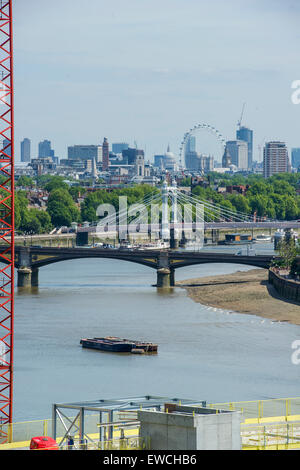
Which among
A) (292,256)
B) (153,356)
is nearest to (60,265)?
(292,256)

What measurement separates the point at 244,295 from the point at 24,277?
481 inches

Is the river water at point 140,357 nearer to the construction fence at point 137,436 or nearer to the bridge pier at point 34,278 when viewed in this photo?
the bridge pier at point 34,278

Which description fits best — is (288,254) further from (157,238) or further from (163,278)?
(157,238)

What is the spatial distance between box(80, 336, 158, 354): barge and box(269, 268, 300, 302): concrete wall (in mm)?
13493

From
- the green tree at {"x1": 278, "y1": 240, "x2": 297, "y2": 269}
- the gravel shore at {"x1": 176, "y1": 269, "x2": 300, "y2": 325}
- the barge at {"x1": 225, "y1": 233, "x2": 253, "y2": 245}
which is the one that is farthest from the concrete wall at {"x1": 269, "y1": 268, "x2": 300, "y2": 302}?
the barge at {"x1": 225, "y1": 233, "x2": 253, "y2": 245}

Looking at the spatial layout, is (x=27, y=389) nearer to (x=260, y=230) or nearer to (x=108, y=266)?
(x=108, y=266)

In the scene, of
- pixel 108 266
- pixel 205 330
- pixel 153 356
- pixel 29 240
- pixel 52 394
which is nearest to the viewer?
pixel 52 394

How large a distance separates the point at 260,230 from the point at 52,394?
8870 cm

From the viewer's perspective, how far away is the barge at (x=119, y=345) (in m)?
33.8

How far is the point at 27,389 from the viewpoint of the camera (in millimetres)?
26422

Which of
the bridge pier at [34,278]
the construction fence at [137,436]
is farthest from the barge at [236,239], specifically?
the construction fence at [137,436]

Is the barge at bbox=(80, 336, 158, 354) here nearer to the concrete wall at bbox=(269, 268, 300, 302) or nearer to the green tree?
the concrete wall at bbox=(269, 268, 300, 302)

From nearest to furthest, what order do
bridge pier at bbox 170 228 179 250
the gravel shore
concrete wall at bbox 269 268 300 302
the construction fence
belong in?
the construction fence < the gravel shore < concrete wall at bbox 269 268 300 302 < bridge pier at bbox 170 228 179 250

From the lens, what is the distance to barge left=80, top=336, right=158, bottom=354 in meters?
33.8
